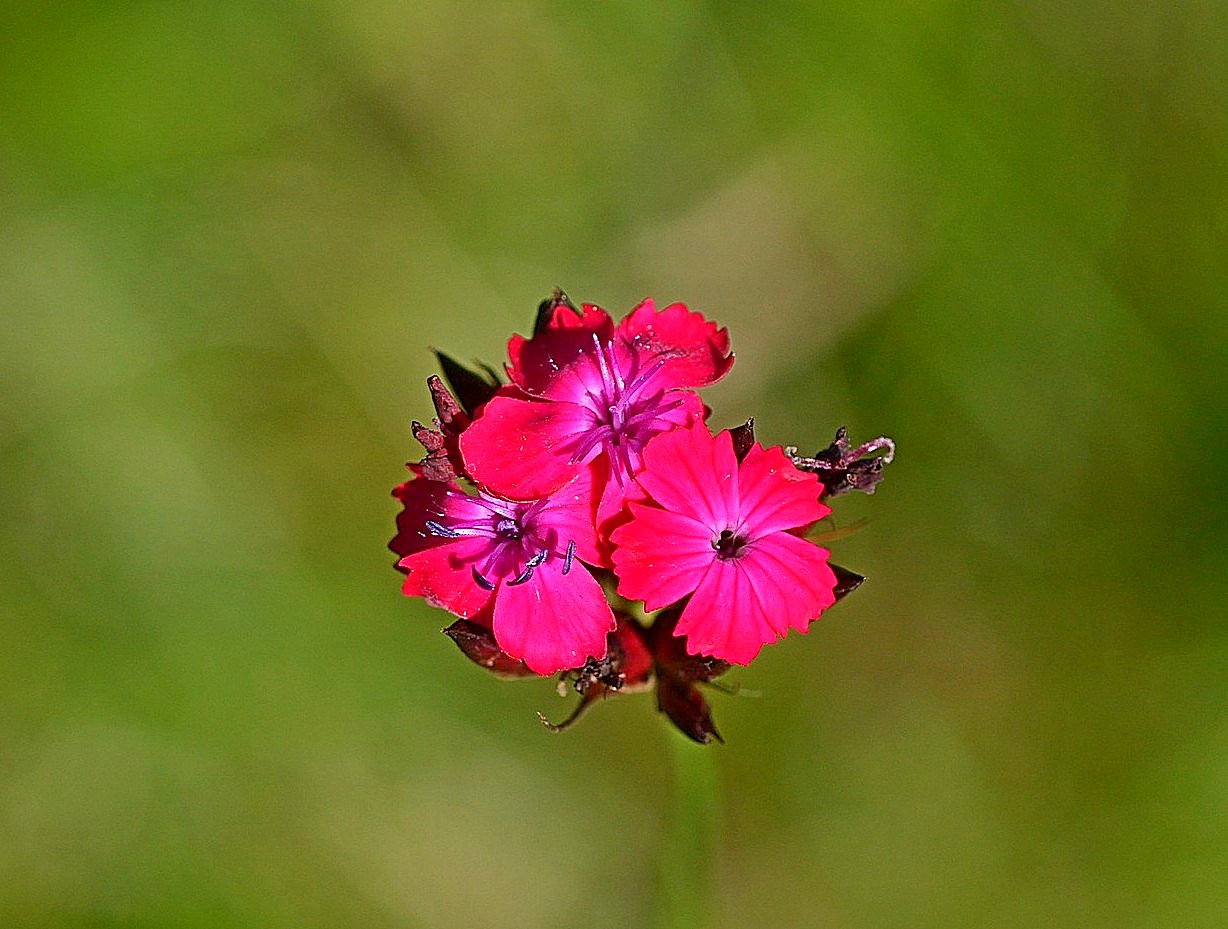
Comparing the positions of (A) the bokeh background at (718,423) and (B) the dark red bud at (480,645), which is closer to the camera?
(B) the dark red bud at (480,645)

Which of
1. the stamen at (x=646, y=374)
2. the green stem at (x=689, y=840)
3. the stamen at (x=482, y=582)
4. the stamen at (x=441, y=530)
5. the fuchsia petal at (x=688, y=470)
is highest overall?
the stamen at (x=646, y=374)

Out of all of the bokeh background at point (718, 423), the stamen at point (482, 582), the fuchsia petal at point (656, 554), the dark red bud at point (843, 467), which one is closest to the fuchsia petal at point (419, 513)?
the stamen at point (482, 582)

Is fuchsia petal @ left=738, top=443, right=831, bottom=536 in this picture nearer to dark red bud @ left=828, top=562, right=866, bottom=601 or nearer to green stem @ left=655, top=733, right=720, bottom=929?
dark red bud @ left=828, top=562, right=866, bottom=601

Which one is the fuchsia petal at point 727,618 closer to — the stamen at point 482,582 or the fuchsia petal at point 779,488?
the fuchsia petal at point 779,488

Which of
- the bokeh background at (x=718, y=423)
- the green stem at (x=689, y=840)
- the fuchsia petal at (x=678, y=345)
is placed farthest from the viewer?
the bokeh background at (x=718, y=423)

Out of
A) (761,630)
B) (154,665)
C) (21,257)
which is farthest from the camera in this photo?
(21,257)

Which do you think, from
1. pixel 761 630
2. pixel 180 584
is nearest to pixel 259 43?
pixel 180 584

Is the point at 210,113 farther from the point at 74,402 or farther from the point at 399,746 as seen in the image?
the point at 399,746
